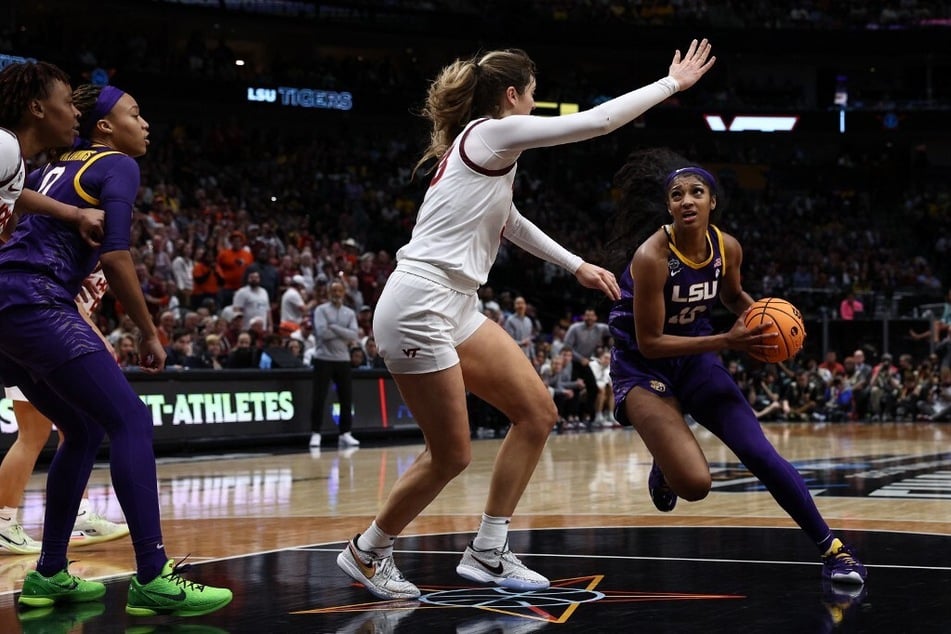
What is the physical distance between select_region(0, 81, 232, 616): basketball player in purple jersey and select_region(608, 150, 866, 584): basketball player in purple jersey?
2.19m

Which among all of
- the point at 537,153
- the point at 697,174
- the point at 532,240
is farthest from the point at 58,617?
the point at 537,153

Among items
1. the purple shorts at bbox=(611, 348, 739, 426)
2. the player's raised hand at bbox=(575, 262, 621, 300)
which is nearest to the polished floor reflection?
the purple shorts at bbox=(611, 348, 739, 426)

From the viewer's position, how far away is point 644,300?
5.64 meters

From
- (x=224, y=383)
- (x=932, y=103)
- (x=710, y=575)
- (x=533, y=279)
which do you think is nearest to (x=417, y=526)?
(x=710, y=575)

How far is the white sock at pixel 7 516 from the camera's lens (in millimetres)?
6320

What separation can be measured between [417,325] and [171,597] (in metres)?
1.35

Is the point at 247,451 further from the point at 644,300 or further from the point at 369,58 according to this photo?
the point at 369,58

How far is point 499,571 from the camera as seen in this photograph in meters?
5.10

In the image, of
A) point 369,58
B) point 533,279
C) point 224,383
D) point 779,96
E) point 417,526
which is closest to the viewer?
point 417,526

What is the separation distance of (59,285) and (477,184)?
5.39 ft

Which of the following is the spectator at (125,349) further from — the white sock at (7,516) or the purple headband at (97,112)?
the purple headband at (97,112)

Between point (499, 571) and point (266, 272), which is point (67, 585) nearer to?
point (499, 571)

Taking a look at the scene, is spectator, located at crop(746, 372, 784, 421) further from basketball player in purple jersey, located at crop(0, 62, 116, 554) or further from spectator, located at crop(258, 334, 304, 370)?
basketball player in purple jersey, located at crop(0, 62, 116, 554)

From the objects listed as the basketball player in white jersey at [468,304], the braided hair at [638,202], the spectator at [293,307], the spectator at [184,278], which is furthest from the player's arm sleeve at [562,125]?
the spectator at [184,278]
